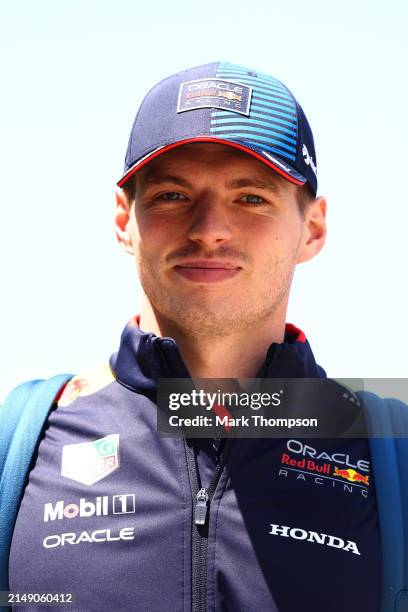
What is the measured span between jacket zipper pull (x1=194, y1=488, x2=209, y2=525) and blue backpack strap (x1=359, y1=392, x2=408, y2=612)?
2.44 feet

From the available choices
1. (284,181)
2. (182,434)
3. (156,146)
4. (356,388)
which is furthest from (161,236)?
(356,388)

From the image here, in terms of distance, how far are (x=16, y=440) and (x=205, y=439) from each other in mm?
862

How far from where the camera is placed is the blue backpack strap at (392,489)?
314 centimetres

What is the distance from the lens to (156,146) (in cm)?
375

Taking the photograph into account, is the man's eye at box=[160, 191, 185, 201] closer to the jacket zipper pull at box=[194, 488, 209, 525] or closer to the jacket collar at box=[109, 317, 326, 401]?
the jacket collar at box=[109, 317, 326, 401]

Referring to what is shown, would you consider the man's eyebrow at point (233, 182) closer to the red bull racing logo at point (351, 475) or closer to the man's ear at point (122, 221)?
the man's ear at point (122, 221)

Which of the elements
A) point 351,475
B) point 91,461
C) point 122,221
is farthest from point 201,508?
point 122,221

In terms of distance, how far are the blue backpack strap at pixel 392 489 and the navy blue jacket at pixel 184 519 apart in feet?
0.22

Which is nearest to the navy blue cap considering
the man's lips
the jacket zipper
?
the man's lips

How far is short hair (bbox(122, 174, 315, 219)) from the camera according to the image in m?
3.99

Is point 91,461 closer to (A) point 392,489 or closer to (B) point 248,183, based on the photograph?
(A) point 392,489

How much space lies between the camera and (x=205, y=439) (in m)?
3.51

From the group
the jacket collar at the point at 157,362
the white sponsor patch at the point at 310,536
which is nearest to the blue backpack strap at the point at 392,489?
the white sponsor patch at the point at 310,536

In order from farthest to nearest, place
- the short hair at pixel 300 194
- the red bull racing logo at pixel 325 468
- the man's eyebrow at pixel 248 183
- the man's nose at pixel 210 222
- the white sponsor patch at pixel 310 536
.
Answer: the short hair at pixel 300 194 < the man's eyebrow at pixel 248 183 < the man's nose at pixel 210 222 < the red bull racing logo at pixel 325 468 < the white sponsor patch at pixel 310 536
